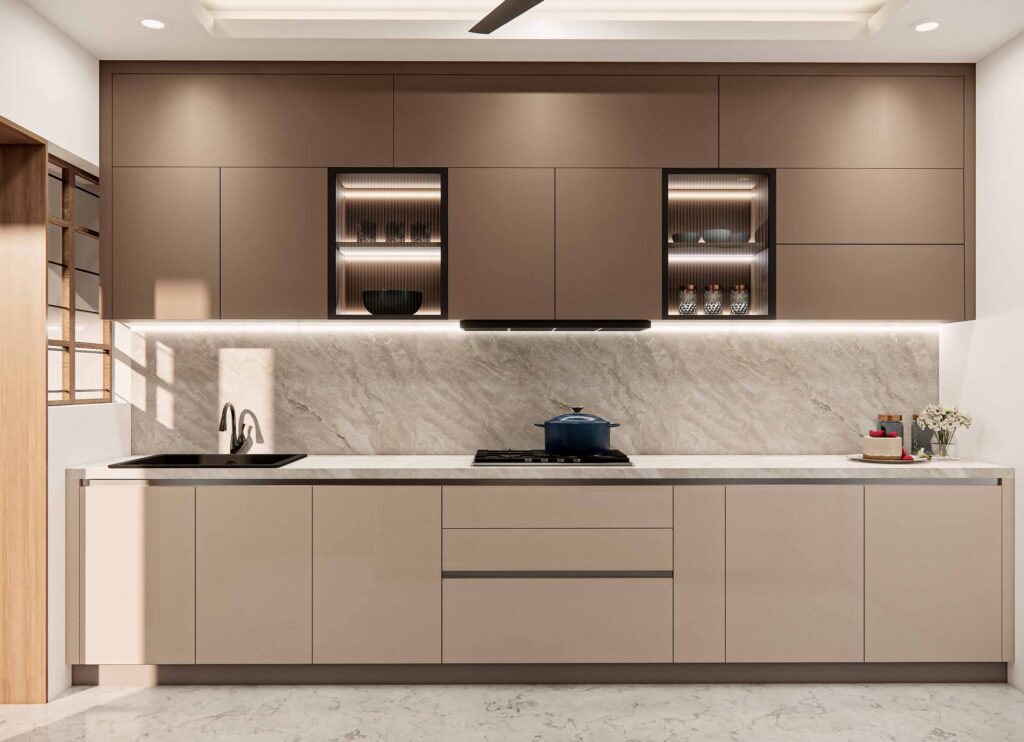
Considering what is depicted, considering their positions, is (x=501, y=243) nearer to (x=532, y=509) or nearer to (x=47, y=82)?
(x=532, y=509)

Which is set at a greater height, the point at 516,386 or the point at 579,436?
the point at 516,386

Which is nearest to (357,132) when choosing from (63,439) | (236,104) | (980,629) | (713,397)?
(236,104)

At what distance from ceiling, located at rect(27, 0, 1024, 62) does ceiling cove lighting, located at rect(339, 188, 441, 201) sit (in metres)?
0.56

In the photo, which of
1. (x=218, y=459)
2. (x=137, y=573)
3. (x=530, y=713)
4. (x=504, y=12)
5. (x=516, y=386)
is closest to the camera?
(x=504, y=12)

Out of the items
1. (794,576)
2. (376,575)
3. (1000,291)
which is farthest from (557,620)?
(1000,291)

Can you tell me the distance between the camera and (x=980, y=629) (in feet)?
9.05

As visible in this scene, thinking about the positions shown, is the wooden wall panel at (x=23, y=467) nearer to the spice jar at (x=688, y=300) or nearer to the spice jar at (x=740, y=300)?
the spice jar at (x=688, y=300)

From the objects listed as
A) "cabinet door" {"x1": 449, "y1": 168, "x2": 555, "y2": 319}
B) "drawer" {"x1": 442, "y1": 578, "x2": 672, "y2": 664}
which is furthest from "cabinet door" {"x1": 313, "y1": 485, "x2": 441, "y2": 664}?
"cabinet door" {"x1": 449, "y1": 168, "x2": 555, "y2": 319}

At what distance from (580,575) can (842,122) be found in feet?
7.55

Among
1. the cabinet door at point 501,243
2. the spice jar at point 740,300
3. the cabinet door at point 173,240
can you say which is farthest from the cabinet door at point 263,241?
the spice jar at point 740,300

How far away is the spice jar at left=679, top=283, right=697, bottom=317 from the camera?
3.07 metres

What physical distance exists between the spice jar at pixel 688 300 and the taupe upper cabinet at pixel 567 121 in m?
Answer: 0.55

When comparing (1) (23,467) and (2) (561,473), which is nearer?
(1) (23,467)

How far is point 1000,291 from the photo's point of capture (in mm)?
2854
